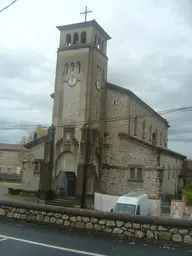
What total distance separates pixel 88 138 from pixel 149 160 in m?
5.73

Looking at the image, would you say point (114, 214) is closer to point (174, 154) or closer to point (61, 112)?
point (61, 112)

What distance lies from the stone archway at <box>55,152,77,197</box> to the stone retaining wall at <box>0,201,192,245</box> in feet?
50.3

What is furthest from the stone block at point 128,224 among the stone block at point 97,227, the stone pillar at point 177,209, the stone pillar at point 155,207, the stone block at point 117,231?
the stone pillar at point 155,207

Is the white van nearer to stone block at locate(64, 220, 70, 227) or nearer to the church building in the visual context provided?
the church building

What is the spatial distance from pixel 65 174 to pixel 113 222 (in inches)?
774

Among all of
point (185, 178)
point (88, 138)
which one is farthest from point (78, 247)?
point (185, 178)

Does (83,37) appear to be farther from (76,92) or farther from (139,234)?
(139,234)

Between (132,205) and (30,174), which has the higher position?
(30,174)

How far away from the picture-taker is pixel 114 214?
10.3 metres

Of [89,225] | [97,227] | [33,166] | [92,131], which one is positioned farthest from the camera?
[33,166]

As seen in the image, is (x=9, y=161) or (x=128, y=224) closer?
(x=128, y=224)

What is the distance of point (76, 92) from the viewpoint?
28609 mm

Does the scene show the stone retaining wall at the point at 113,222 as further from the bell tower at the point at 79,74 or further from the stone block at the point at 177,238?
the bell tower at the point at 79,74

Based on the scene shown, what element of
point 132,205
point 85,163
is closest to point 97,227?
point 132,205
